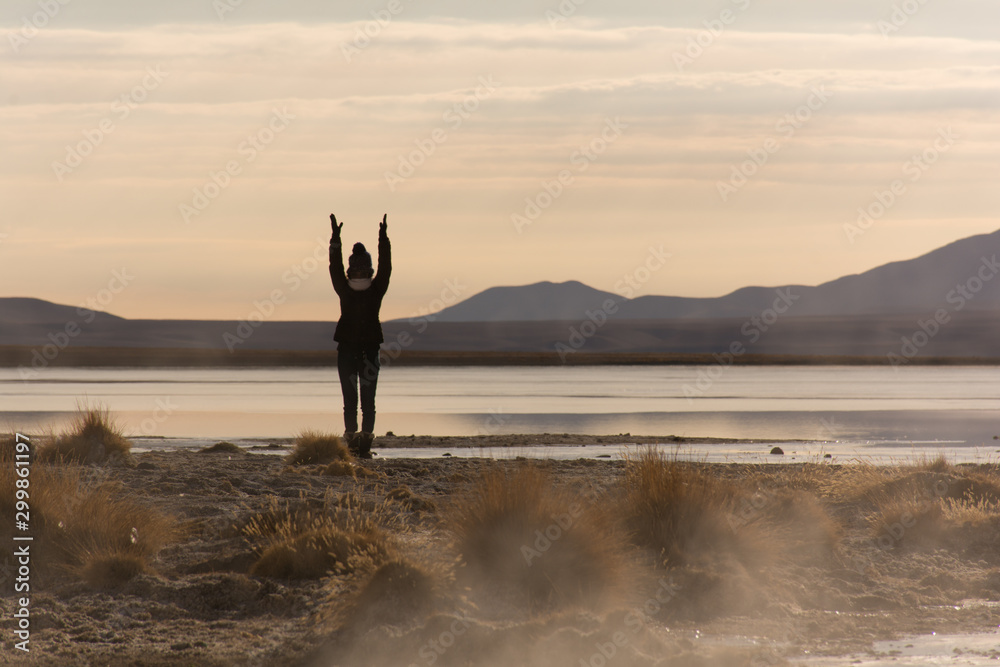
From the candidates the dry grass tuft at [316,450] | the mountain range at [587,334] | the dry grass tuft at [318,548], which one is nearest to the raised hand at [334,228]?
the dry grass tuft at [316,450]

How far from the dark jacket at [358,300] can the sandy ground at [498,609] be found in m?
3.46

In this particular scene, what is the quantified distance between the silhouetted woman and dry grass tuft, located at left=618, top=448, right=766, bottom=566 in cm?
499

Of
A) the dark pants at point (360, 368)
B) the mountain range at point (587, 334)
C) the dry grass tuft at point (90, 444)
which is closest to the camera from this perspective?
the dry grass tuft at point (90, 444)

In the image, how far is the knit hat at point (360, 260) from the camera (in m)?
12.5

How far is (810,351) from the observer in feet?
428

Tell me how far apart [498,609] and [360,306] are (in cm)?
650

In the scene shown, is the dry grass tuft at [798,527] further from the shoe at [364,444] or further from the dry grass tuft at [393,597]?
the shoe at [364,444]

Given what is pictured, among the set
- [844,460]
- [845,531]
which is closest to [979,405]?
[844,460]

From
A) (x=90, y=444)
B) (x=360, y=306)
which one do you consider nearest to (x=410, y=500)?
(x=360, y=306)

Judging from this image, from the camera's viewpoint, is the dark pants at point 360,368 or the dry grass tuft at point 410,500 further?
the dark pants at point 360,368

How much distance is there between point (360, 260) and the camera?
41.2 feet

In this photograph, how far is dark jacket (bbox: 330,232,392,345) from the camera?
12.5 meters

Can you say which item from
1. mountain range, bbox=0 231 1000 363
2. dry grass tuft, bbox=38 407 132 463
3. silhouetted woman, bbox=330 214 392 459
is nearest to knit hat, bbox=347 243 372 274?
silhouetted woman, bbox=330 214 392 459

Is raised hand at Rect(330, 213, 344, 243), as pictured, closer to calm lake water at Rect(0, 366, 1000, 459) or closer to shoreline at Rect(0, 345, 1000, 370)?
calm lake water at Rect(0, 366, 1000, 459)
